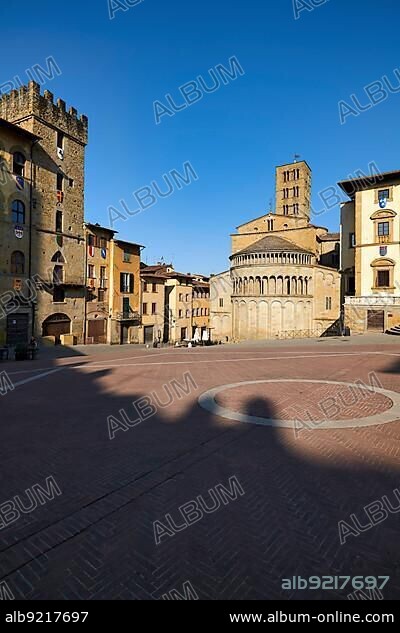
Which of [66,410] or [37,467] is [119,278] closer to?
[66,410]

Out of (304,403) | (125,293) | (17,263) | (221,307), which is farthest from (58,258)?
(221,307)

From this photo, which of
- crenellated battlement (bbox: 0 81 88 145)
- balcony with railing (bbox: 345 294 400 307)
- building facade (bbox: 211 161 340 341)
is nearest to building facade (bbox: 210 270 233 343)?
building facade (bbox: 211 161 340 341)

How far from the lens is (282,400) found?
415 inches

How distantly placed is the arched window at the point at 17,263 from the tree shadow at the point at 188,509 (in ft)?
78.0

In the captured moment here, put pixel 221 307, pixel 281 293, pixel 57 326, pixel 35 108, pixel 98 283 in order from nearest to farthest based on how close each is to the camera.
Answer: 1. pixel 35 108
2. pixel 57 326
3. pixel 98 283
4. pixel 281 293
5. pixel 221 307

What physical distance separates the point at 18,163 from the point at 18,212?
4.10 meters

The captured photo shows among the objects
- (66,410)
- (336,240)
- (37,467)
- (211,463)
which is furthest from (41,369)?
(336,240)

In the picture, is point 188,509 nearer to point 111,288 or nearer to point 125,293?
point 111,288

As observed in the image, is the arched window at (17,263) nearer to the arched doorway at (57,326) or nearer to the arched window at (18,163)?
the arched doorway at (57,326)

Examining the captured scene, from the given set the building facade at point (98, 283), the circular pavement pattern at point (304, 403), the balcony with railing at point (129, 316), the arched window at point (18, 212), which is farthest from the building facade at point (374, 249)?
the arched window at point (18, 212)

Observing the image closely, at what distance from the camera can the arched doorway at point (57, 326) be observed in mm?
32312

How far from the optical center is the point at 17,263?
29.5 meters

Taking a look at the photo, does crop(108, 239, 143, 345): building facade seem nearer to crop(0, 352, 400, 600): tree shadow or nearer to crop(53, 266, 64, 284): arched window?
crop(53, 266, 64, 284): arched window
